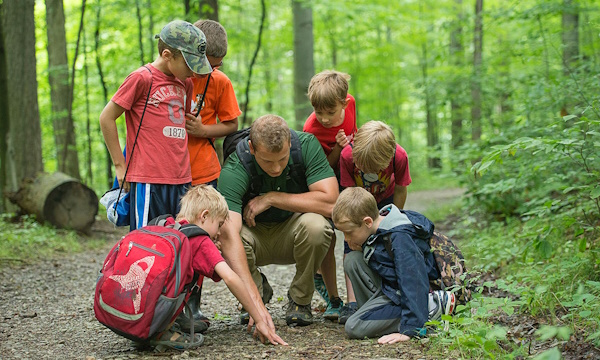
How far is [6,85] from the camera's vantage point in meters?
8.27

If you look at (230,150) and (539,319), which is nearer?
(539,319)

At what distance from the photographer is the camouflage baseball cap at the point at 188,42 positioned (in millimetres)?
3287

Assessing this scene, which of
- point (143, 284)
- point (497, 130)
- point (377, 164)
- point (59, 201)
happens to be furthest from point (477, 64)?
point (143, 284)

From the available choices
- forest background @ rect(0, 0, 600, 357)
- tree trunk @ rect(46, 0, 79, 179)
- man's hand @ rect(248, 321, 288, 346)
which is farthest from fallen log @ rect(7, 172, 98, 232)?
man's hand @ rect(248, 321, 288, 346)

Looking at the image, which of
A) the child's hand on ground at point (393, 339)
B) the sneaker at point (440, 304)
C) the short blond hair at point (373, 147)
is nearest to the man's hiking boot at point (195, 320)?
the child's hand on ground at point (393, 339)

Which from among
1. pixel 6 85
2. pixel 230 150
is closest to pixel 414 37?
pixel 6 85

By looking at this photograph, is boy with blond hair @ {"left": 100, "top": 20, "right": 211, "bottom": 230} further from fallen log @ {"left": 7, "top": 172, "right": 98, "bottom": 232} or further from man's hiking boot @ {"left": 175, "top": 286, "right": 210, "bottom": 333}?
fallen log @ {"left": 7, "top": 172, "right": 98, "bottom": 232}

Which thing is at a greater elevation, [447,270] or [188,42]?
[188,42]

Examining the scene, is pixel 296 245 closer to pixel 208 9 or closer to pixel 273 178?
pixel 273 178

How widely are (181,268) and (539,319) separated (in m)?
2.12

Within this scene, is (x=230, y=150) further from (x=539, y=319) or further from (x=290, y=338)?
(x=539, y=319)

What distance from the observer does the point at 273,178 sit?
3609 millimetres

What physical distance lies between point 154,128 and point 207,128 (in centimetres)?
41

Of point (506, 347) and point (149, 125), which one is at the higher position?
point (149, 125)
